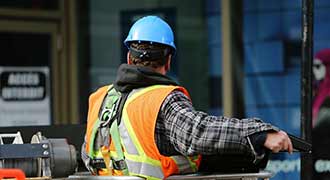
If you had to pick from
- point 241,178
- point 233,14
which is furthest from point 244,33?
point 241,178

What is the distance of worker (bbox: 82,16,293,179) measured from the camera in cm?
341

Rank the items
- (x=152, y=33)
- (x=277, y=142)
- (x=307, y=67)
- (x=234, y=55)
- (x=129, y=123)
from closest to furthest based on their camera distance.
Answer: (x=277, y=142) < (x=129, y=123) < (x=152, y=33) < (x=307, y=67) < (x=234, y=55)

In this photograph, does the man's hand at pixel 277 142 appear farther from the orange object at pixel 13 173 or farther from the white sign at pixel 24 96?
the white sign at pixel 24 96

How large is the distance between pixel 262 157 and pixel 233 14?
4103 millimetres

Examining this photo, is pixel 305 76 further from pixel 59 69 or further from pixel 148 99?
pixel 59 69

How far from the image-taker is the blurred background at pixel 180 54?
7145 millimetres

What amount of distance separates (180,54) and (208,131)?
4.49m

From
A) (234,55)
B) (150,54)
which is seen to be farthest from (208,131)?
(234,55)

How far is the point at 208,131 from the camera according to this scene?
3.43 meters

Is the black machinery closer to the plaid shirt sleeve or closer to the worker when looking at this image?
the worker

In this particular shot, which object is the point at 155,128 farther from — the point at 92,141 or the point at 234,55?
the point at 234,55

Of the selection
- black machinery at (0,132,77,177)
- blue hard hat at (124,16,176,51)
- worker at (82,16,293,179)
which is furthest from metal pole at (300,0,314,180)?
black machinery at (0,132,77,177)

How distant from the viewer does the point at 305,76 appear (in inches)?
154

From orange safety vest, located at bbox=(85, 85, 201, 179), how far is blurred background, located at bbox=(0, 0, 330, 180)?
348cm
